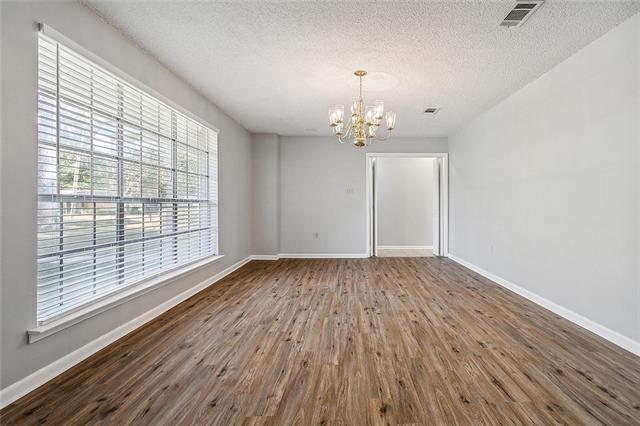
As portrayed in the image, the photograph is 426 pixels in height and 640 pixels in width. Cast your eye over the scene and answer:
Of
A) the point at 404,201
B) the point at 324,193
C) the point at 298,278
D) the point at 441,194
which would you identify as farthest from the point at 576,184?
the point at 404,201

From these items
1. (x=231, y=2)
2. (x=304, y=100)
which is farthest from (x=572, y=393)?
(x=304, y=100)

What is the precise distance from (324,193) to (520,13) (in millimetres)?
4534

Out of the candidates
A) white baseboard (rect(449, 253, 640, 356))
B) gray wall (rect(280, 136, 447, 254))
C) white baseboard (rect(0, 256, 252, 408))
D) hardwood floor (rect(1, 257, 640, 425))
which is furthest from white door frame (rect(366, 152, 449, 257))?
white baseboard (rect(0, 256, 252, 408))

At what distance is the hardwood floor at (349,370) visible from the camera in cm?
160

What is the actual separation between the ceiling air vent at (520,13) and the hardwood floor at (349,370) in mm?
2620

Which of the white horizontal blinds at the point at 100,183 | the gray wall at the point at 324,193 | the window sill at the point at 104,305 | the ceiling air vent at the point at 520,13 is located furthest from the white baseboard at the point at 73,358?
the ceiling air vent at the point at 520,13

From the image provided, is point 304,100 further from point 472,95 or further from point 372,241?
point 372,241

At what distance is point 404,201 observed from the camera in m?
7.51

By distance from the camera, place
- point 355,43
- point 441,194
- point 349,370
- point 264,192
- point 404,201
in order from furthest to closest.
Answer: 1. point 404,201
2. point 441,194
3. point 264,192
4. point 355,43
5. point 349,370

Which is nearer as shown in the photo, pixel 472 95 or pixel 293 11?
pixel 293 11

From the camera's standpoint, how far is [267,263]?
5.84m

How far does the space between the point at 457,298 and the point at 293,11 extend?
3.48 meters

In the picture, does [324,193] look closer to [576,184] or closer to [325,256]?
[325,256]

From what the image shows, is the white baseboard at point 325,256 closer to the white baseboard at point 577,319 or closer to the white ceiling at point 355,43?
the white baseboard at point 577,319
